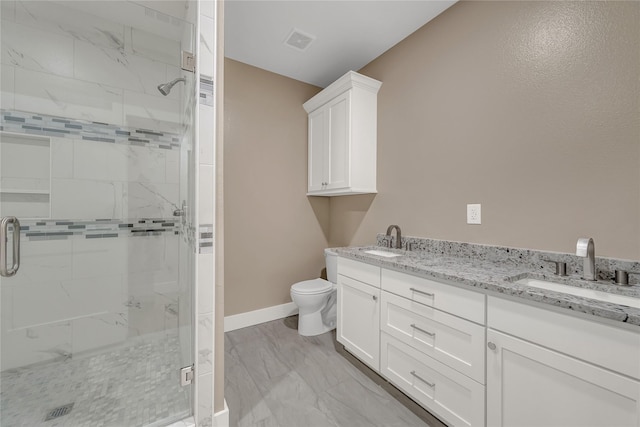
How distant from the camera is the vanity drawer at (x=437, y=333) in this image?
3.70 feet

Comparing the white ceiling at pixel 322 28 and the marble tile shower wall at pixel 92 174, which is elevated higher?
the white ceiling at pixel 322 28

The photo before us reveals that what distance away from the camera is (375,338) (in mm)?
1638

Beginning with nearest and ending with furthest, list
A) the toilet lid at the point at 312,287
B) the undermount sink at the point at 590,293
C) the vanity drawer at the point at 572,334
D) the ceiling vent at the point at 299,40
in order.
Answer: the vanity drawer at the point at 572,334
the undermount sink at the point at 590,293
the ceiling vent at the point at 299,40
the toilet lid at the point at 312,287

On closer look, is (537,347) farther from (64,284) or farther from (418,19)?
(64,284)

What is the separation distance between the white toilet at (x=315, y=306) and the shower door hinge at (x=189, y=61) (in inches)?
61.6

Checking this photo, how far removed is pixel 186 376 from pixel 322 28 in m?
2.43

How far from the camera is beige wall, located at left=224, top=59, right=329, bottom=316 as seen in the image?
7.97 ft

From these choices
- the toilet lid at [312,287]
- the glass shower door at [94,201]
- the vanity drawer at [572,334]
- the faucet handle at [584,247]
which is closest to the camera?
the vanity drawer at [572,334]

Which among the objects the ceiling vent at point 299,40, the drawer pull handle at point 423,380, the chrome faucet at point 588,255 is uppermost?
the ceiling vent at point 299,40

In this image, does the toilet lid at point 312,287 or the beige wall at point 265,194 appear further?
the beige wall at point 265,194

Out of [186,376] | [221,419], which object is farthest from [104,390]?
[221,419]

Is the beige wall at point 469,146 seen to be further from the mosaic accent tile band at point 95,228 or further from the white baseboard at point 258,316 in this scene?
the mosaic accent tile band at point 95,228

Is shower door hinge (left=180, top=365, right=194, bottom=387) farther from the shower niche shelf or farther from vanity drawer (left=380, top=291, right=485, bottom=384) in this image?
the shower niche shelf

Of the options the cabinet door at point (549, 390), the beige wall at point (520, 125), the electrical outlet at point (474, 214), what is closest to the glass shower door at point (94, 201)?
the cabinet door at point (549, 390)
